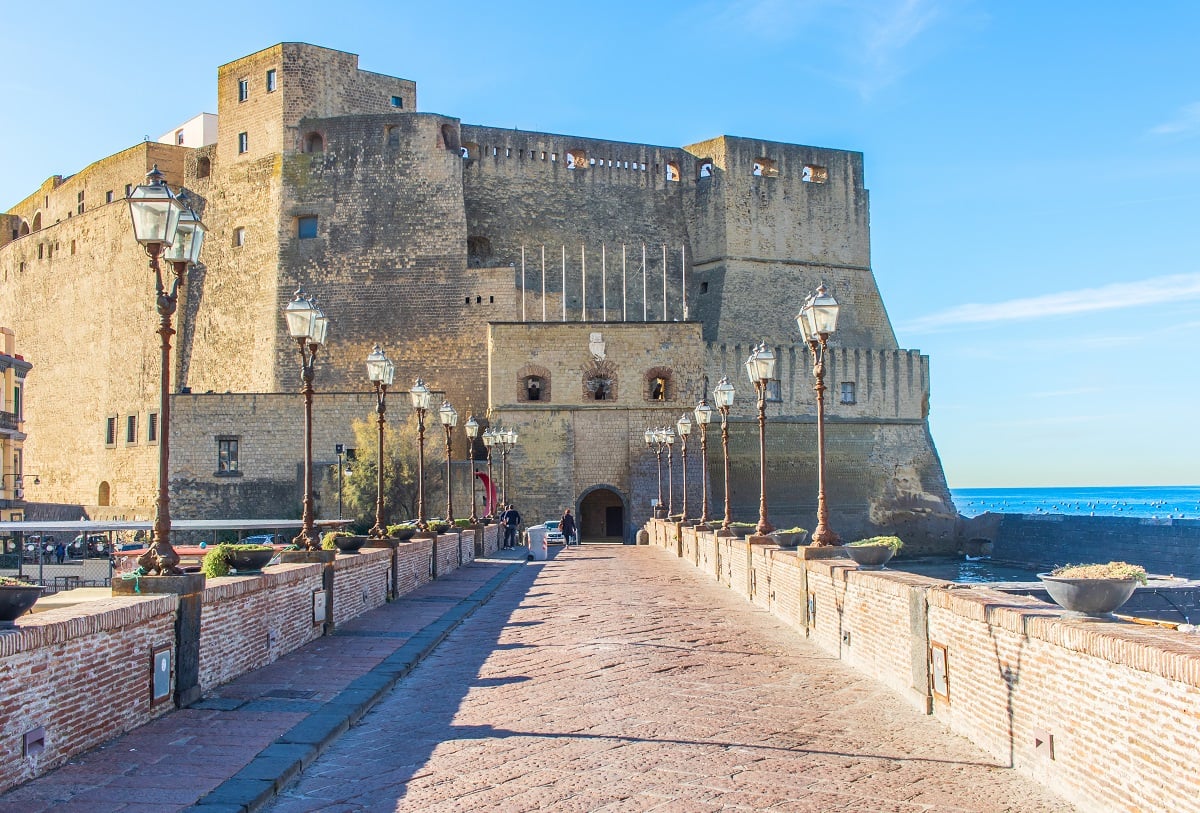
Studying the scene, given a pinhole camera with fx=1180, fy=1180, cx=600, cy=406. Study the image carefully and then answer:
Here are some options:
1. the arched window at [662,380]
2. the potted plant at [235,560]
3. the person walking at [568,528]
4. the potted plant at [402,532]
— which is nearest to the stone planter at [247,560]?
the potted plant at [235,560]

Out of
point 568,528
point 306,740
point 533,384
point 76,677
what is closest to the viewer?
point 76,677

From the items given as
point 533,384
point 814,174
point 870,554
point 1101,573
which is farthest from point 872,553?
point 814,174

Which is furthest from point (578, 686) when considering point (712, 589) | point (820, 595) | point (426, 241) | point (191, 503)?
point (426, 241)

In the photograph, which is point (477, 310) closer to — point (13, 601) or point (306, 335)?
point (306, 335)

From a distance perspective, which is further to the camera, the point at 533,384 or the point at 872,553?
the point at 533,384

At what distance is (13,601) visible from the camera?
18.4ft

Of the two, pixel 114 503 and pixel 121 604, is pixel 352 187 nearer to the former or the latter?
pixel 114 503

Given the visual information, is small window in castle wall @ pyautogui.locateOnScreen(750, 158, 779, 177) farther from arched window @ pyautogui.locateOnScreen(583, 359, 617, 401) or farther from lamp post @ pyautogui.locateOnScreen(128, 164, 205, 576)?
lamp post @ pyautogui.locateOnScreen(128, 164, 205, 576)

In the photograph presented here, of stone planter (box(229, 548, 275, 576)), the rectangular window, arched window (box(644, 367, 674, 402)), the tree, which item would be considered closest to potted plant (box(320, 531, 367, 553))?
stone planter (box(229, 548, 275, 576))

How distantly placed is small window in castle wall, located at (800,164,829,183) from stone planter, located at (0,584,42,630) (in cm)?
4392

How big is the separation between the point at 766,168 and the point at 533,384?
48.8ft

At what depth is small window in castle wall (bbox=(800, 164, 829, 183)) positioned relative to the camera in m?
47.1

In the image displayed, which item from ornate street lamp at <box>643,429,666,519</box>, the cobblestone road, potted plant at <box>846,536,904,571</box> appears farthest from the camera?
ornate street lamp at <box>643,429,666,519</box>

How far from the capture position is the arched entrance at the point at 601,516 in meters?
41.2
